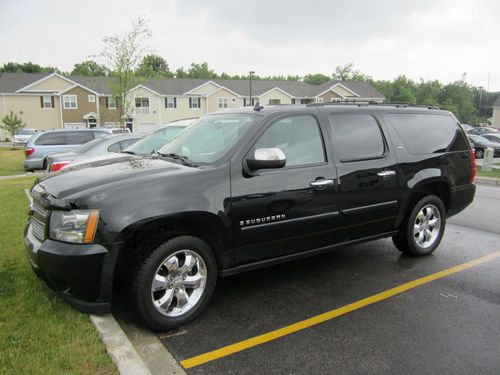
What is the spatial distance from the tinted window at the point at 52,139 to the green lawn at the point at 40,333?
37.7ft

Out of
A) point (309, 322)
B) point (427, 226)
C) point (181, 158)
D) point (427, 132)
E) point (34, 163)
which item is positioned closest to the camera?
point (309, 322)

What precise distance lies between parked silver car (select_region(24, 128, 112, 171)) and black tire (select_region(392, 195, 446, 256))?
11995 mm

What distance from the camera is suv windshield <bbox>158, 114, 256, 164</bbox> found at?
390 cm

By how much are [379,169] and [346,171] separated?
54cm

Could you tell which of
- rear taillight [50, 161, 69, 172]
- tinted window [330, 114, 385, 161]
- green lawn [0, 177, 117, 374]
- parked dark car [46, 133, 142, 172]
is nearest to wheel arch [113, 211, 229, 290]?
green lawn [0, 177, 117, 374]

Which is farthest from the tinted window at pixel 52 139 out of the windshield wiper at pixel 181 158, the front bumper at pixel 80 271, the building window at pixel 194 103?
the building window at pixel 194 103

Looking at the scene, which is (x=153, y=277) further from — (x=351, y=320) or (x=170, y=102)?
(x=170, y=102)

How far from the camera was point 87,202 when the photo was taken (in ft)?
10.3

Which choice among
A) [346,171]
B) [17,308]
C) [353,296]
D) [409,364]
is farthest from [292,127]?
[17,308]

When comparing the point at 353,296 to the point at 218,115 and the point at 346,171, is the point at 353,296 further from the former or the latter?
the point at 218,115

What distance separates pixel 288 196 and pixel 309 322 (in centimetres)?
115

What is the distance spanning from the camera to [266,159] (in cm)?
361

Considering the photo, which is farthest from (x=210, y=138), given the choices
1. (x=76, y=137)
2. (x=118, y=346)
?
(x=76, y=137)

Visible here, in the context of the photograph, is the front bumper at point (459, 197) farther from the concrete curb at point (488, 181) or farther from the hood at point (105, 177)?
the concrete curb at point (488, 181)
